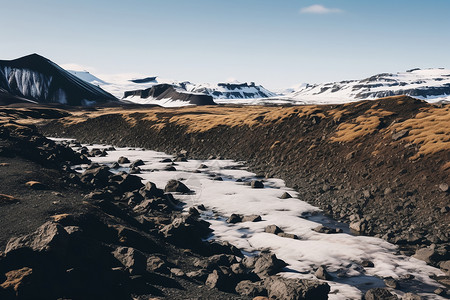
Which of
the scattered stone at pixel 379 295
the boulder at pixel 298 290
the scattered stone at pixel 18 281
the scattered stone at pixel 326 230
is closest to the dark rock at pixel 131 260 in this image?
the scattered stone at pixel 18 281

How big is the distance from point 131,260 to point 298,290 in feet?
28.0

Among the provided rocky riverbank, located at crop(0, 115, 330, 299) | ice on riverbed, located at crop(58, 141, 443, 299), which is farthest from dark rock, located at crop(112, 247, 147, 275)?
ice on riverbed, located at crop(58, 141, 443, 299)

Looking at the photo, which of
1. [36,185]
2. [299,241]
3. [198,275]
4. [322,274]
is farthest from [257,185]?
[36,185]

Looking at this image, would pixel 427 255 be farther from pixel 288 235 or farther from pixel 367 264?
pixel 288 235

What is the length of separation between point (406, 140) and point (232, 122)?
3697cm

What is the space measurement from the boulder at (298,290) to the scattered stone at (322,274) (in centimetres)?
289

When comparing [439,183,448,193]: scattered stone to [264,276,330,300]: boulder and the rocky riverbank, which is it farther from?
[264,276,330,300]: boulder

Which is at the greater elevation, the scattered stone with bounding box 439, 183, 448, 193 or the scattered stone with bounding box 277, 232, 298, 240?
the scattered stone with bounding box 439, 183, 448, 193

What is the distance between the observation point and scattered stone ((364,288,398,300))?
54.3ft

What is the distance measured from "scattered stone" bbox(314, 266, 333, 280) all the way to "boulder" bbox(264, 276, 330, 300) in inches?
114

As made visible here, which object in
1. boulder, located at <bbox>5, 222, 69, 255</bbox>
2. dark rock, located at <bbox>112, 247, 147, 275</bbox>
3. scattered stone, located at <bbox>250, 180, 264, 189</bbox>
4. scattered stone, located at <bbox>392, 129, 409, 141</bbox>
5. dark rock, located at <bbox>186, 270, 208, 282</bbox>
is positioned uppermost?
scattered stone, located at <bbox>392, 129, 409, 141</bbox>

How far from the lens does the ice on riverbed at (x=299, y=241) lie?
63.7 feet

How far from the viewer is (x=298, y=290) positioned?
15906 mm

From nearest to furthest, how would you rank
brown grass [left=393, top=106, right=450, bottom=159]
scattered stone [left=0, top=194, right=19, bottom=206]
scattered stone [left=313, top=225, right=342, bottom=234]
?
scattered stone [left=0, top=194, right=19, bottom=206], scattered stone [left=313, top=225, right=342, bottom=234], brown grass [left=393, top=106, right=450, bottom=159]
